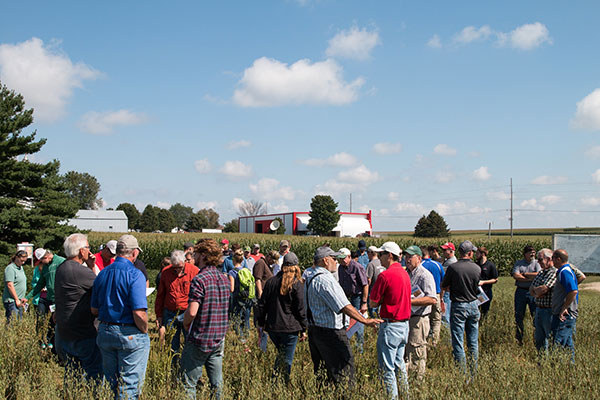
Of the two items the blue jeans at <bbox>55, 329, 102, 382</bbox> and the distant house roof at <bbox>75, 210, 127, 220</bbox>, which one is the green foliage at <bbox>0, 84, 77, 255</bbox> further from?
the distant house roof at <bbox>75, 210, 127, 220</bbox>

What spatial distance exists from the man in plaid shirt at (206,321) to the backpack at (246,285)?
3771 mm

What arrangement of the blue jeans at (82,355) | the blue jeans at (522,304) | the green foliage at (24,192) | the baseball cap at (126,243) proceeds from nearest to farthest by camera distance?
1. the baseball cap at (126,243)
2. the blue jeans at (82,355)
3. the blue jeans at (522,304)
4. the green foliage at (24,192)

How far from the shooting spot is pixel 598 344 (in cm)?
697

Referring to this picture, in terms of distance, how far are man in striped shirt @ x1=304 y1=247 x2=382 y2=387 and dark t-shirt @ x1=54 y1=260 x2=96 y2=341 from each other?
2.27m

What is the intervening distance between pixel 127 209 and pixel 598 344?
103 metres

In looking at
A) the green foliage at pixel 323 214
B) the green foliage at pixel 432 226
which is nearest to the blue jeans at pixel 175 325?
the green foliage at pixel 323 214

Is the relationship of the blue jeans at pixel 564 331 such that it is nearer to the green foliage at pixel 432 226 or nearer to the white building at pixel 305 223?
the white building at pixel 305 223

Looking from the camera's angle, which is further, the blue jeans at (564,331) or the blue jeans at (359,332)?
the blue jeans at (359,332)

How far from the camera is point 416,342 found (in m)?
5.78

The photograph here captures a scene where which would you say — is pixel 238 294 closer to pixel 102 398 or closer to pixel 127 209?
pixel 102 398

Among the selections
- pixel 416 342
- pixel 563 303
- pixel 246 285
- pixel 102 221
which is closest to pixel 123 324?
pixel 416 342

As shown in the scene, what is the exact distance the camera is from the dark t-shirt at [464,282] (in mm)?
6484

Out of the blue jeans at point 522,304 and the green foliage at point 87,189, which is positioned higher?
the green foliage at point 87,189

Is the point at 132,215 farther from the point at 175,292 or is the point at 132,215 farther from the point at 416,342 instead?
the point at 416,342
